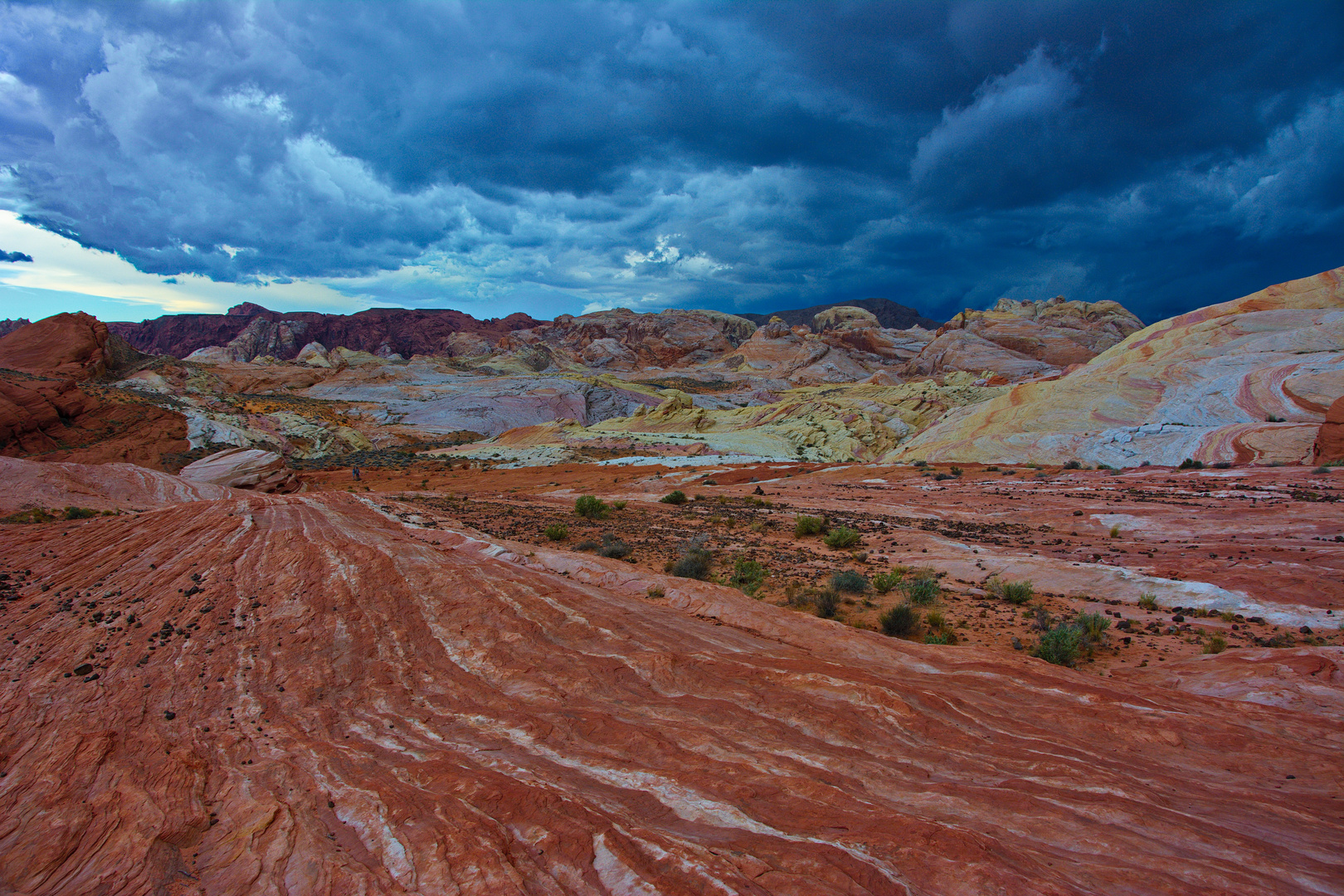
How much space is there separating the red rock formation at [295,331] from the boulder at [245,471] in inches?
5726

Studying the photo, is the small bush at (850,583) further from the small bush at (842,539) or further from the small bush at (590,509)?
the small bush at (590,509)

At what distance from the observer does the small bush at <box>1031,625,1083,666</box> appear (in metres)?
7.79

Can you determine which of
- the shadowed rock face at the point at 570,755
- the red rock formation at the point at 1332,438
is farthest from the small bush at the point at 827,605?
the red rock formation at the point at 1332,438

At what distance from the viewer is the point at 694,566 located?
12008 millimetres

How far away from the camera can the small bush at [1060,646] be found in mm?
7789

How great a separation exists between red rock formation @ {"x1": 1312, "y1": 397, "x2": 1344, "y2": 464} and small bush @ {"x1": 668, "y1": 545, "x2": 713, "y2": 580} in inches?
978

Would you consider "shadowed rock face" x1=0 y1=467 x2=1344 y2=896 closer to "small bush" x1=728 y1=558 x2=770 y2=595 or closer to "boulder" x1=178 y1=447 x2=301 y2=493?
"small bush" x1=728 y1=558 x2=770 y2=595

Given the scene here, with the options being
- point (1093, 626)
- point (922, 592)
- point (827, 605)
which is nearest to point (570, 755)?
point (827, 605)

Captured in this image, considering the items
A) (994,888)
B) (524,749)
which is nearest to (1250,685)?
(994,888)

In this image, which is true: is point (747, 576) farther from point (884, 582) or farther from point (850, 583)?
point (884, 582)

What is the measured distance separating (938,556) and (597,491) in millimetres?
18992

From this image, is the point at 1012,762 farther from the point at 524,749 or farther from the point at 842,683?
the point at 524,749

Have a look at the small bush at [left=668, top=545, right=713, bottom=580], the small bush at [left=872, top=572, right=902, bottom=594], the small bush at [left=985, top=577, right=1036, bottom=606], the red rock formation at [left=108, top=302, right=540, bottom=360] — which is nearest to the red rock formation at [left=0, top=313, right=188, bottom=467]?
the small bush at [left=668, top=545, right=713, bottom=580]

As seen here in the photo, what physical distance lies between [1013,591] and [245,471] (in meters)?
28.4
